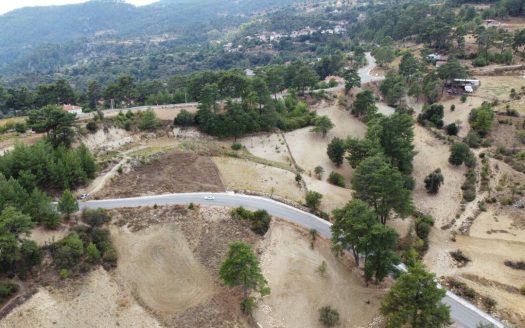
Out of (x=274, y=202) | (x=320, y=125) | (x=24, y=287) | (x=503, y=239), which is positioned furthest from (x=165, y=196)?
(x=503, y=239)

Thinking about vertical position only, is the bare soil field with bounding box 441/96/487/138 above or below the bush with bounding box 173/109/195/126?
below

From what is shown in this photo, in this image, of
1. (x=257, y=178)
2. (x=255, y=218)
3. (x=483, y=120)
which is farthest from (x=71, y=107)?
(x=483, y=120)

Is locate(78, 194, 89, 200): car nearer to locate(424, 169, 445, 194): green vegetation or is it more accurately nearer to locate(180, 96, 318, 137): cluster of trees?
locate(180, 96, 318, 137): cluster of trees

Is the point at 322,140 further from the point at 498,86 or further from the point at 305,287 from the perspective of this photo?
the point at 498,86

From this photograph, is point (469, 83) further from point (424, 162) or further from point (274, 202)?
point (274, 202)

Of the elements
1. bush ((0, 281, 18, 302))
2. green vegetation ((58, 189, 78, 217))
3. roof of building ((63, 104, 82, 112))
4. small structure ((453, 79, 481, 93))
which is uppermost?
roof of building ((63, 104, 82, 112))

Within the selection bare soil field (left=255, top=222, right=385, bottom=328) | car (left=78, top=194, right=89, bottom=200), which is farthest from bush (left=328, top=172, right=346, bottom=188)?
car (left=78, top=194, right=89, bottom=200)

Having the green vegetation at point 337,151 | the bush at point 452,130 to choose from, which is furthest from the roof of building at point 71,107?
the bush at point 452,130
